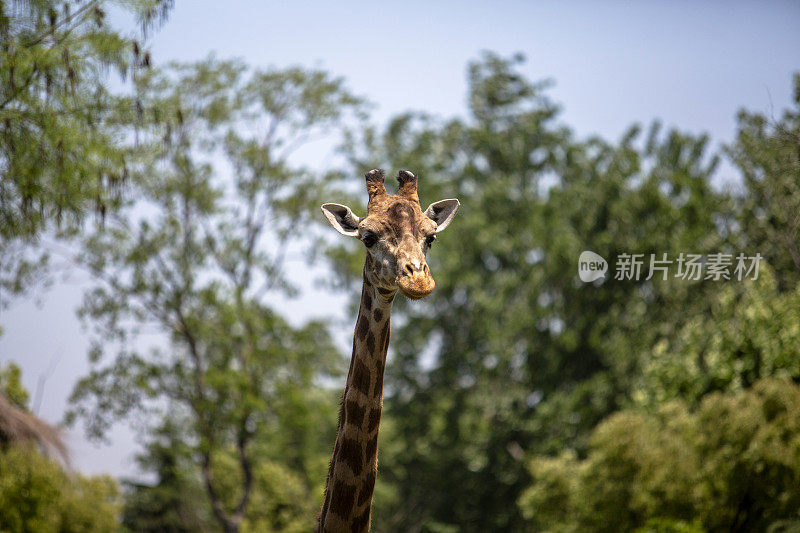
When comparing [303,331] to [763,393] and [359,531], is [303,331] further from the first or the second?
[359,531]

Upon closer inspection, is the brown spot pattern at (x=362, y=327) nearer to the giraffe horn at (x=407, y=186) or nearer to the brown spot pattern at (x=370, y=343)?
the brown spot pattern at (x=370, y=343)

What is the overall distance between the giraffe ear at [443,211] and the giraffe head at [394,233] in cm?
13

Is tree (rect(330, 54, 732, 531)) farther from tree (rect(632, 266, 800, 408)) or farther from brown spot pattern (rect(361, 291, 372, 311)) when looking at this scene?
brown spot pattern (rect(361, 291, 372, 311))

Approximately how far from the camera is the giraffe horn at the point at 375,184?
6.50 meters

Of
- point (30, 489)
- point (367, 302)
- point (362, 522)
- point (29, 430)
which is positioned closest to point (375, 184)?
point (367, 302)

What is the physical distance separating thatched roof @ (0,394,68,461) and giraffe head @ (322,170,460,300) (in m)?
8.05

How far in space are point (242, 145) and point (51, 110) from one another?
477 inches

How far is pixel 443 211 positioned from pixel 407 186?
587mm

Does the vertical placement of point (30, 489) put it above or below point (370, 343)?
below

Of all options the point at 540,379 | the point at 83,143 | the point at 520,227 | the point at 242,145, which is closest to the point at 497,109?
the point at 520,227

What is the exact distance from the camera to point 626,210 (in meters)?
27.4

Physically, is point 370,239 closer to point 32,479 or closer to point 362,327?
point 362,327

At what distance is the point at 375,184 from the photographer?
6531mm

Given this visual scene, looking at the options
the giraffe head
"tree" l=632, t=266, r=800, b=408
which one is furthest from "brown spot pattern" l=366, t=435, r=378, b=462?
"tree" l=632, t=266, r=800, b=408
